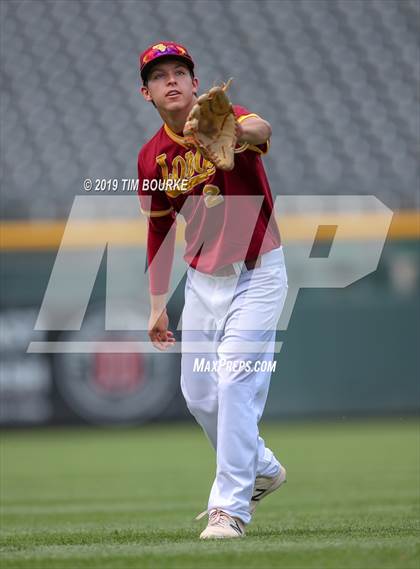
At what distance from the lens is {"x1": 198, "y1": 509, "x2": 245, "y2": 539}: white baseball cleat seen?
3606 millimetres

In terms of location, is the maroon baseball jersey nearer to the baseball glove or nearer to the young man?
the young man

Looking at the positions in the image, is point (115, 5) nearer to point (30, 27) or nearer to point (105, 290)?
point (30, 27)

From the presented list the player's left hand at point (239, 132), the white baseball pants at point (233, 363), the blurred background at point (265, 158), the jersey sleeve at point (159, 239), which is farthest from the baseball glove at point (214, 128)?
the blurred background at point (265, 158)

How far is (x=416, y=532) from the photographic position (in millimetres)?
3723

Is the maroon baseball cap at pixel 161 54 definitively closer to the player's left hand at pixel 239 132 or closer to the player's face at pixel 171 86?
the player's face at pixel 171 86

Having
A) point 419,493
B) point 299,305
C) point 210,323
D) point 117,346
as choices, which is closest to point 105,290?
point 117,346

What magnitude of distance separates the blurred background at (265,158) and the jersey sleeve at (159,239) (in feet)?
15.5

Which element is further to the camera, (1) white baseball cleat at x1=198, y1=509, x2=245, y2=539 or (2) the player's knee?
(2) the player's knee

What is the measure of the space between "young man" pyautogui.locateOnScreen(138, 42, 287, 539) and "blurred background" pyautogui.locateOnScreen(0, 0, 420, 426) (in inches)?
193

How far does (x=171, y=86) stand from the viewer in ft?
12.8

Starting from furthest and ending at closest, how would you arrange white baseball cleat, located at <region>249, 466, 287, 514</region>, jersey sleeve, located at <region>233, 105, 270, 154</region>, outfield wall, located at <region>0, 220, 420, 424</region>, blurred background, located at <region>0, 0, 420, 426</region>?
outfield wall, located at <region>0, 220, 420, 424</region>, blurred background, located at <region>0, 0, 420, 426</region>, white baseball cleat, located at <region>249, 466, 287, 514</region>, jersey sleeve, located at <region>233, 105, 270, 154</region>

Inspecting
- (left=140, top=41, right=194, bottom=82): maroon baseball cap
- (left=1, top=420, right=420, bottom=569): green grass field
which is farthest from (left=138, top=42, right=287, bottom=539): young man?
(left=1, top=420, right=420, bottom=569): green grass field

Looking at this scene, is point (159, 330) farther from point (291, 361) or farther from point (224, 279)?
point (291, 361)

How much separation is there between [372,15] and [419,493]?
4.38m
